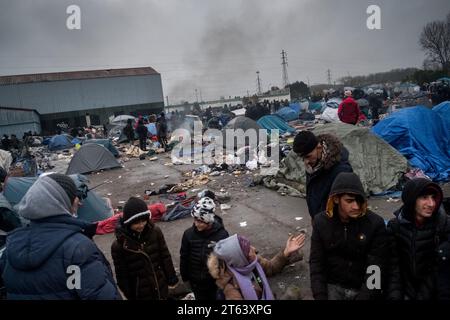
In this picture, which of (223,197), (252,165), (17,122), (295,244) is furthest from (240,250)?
(17,122)

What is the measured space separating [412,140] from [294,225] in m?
4.17

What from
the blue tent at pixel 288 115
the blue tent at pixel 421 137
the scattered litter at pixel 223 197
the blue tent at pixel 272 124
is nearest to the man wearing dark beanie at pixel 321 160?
the scattered litter at pixel 223 197

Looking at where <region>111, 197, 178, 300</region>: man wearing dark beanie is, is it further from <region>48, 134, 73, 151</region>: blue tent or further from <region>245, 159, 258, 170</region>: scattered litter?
<region>48, 134, 73, 151</region>: blue tent

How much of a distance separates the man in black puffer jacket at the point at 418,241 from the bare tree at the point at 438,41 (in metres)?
42.6

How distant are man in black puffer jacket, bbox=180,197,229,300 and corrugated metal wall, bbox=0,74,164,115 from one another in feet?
139

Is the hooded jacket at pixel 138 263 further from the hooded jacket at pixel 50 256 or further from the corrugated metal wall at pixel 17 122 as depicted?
the corrugated metal wall at pixel 17 122

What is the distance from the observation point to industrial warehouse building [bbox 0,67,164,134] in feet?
125

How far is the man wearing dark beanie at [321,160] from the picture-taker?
2.75 metres

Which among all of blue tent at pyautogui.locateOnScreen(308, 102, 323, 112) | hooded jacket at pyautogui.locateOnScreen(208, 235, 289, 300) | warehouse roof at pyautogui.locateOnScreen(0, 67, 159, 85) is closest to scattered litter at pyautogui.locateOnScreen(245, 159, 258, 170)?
hooded jacket at pyautogui.locateOnScreen(208, 235, 289, 300)

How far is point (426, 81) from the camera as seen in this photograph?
30562mm

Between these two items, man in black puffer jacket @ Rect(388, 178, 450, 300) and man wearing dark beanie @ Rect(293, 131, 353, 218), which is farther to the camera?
man wearing dark beanie @ Rect(293, 131, 353, 218)

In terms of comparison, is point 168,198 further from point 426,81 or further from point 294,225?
point 426,81
